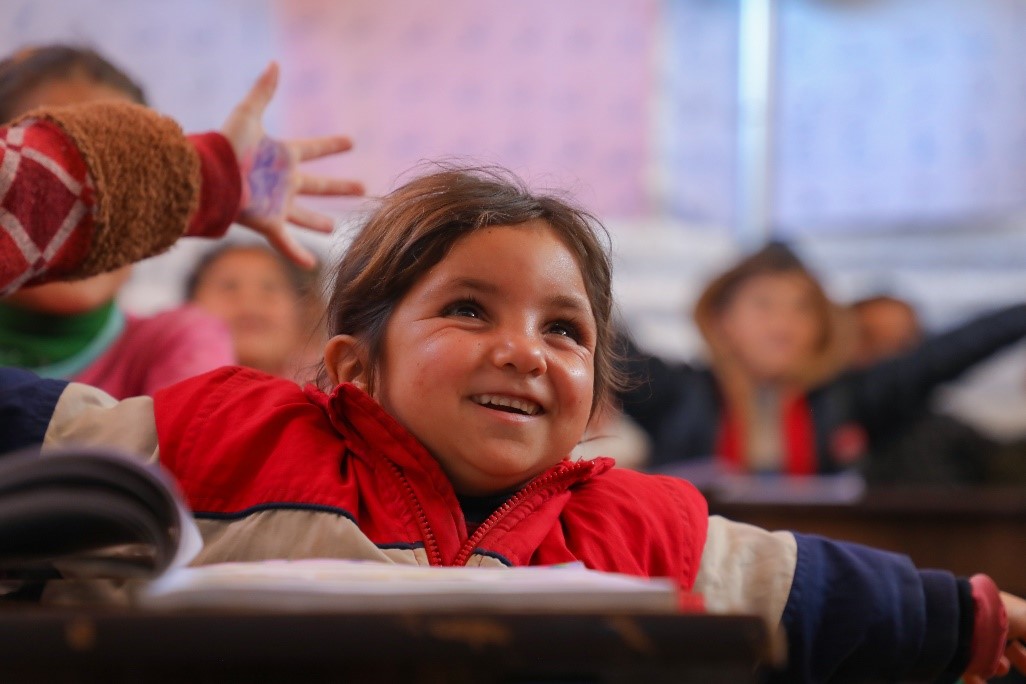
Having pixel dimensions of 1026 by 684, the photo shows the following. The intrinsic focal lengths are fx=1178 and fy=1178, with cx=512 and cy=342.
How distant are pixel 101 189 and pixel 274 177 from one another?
0.94 feet

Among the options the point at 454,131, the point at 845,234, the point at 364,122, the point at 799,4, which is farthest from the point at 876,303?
the point at 364,122

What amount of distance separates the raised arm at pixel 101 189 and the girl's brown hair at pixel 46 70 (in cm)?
33

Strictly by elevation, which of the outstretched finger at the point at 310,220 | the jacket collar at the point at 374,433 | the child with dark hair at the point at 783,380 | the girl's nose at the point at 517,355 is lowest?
the child with dark hair at the point at 783,380

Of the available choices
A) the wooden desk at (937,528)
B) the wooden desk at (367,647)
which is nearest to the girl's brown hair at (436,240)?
the wooden desk at (367,647)

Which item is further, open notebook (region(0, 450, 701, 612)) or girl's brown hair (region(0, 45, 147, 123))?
girl's brown hair (region(0, 45, 147, 123))

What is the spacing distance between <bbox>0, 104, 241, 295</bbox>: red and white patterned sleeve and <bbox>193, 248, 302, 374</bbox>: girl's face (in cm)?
123

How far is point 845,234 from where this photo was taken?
3.79m

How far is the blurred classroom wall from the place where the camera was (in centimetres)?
350

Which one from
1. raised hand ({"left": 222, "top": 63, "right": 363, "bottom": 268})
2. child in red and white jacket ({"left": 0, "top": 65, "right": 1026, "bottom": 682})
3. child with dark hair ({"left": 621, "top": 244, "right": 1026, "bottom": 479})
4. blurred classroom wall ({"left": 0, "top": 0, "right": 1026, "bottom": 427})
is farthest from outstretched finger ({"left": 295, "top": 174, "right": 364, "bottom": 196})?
blurred classroom wall ({"left": 0, "top": 0, "right": 1026, "bottom": 427})

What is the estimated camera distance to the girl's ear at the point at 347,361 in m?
0.93

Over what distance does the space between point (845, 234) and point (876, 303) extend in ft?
1.35

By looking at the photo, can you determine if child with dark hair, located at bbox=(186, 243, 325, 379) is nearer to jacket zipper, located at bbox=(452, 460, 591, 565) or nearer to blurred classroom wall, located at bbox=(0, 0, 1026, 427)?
blurred classroom wall, located at bbox=(0, 0, 1026, 427)

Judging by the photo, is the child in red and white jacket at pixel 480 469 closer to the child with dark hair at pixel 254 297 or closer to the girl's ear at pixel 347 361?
the girl's ear at pixel 347 361

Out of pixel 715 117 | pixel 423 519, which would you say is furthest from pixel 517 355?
pixel 715 117
